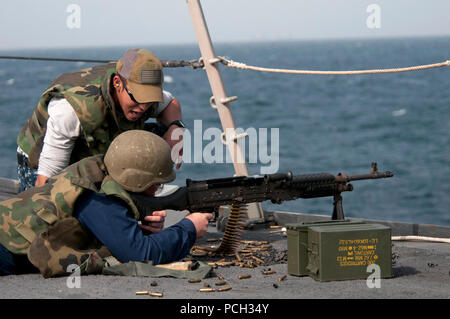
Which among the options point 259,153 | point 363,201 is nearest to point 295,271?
point 363,201

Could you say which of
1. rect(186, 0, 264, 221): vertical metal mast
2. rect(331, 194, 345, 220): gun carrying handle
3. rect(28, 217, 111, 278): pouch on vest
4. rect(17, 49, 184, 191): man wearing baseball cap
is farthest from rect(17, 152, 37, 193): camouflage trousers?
rect(331, 194, 345, 220): gun carrying handle

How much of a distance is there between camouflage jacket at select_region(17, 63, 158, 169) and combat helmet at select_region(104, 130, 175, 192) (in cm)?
67

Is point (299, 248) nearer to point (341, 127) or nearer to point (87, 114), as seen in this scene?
point (87, 114)

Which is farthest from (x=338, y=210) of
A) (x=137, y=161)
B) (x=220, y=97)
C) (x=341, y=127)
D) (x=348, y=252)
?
(x=341, y=127)

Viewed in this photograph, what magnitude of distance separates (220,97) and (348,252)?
119 inches

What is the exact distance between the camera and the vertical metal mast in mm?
7822

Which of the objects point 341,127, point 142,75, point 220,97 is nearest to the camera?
point 142,75

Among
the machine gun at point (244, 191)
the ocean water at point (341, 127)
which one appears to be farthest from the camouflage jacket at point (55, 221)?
the ocean water at point (341, 127)

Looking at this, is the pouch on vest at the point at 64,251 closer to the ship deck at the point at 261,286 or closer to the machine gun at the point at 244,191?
the ship deck at the point at 261,286

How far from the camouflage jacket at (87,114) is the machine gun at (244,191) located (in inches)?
28.4

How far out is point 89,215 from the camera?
509cm

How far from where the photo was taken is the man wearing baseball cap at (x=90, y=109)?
224 inches
